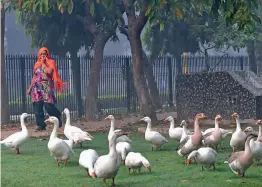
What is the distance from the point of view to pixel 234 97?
18.0 meters

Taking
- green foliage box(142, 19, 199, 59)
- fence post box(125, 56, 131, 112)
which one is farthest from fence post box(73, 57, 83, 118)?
green foliage box(142, 19, 199, 59)

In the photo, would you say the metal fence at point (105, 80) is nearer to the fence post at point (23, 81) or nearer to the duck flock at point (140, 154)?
the fence post at point (23, 81)

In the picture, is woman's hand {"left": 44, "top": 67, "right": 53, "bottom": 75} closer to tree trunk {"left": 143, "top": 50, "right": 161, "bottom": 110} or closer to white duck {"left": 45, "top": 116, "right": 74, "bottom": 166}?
white duck {"left": 45, "top": 116, "right": 74, "bottom": 166}

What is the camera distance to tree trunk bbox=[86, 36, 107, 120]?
22297mm

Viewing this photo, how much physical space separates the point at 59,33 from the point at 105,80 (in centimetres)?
234

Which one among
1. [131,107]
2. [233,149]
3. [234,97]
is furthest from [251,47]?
[233,149]

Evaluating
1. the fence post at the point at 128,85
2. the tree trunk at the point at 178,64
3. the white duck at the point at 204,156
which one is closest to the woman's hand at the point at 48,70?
the white duck at the point at 204,156

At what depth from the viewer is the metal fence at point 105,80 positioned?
22.1m

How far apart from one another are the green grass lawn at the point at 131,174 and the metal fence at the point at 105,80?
9296 mm

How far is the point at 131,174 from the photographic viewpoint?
1043cm

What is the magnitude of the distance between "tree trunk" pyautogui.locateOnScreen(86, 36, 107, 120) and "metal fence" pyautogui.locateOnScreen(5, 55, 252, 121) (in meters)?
0.83

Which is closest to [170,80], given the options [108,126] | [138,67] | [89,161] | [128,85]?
[128,85]

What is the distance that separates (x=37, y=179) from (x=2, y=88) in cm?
1088

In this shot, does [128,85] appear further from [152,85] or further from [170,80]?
[170,80]
